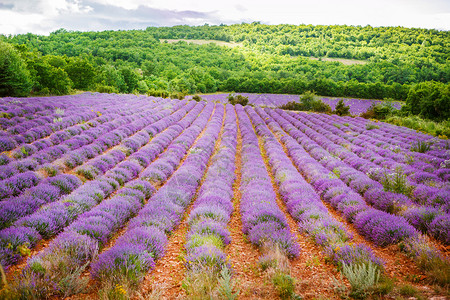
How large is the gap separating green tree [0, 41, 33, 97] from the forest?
0.09 m

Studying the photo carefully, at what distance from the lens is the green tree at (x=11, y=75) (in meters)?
24.6

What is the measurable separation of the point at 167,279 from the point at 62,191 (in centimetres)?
440

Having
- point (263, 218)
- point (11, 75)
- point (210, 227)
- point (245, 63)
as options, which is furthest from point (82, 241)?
point (245, 63)

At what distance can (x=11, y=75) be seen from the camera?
982 inches

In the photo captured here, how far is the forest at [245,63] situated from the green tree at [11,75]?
0.09 metres

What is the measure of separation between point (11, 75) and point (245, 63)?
82.6m

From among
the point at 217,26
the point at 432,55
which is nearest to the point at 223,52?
the point at 217,26

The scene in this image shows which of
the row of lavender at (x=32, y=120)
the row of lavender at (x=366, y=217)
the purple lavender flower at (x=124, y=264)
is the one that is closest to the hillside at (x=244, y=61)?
the row of lavender at (x=32, y=120)

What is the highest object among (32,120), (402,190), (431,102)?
(431,102)

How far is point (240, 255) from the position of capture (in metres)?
4.34

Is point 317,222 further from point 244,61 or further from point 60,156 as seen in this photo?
point 244,61

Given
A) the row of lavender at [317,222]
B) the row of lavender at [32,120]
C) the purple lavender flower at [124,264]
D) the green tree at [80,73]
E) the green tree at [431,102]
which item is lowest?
the row of lavender at [317,222]

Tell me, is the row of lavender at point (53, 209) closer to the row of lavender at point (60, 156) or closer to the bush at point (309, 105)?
the row of lavender at point (60, 156)

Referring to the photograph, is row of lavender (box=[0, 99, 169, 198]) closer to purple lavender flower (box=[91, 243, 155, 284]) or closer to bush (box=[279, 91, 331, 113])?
purple lavender flower (box=[91, 243, 155, 284])
